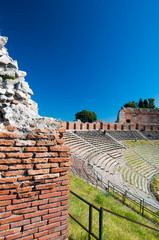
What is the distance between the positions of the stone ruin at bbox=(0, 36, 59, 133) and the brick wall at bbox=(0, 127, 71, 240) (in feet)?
0.64

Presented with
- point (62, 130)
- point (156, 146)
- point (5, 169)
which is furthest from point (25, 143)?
point (156, 146)

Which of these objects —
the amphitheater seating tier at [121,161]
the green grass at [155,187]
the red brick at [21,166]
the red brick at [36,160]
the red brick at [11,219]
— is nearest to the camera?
the red brick at [11,219]

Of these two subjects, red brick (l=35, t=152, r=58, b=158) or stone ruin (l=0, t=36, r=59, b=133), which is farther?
stone ruin (l=0, t=36, r=59, b=133)

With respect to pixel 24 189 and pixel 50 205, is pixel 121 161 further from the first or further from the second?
pixel 24 189

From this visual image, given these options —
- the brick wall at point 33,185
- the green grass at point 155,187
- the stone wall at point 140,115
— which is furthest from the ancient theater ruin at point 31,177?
the stone wall at point 140,115

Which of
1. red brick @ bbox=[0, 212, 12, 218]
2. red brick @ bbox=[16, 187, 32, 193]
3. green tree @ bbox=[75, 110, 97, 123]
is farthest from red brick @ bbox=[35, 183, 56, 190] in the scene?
green tree @ bbox=[75, 110, 97, 123]

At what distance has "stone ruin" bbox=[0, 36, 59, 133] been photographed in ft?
7.79

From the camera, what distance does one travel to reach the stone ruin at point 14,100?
93.4 inches

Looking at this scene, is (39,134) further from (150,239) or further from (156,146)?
(156,146)

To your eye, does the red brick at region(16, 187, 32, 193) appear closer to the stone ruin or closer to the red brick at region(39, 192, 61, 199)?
the red brick at region(39, 192, 61, 199)

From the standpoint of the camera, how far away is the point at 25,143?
2.18 m

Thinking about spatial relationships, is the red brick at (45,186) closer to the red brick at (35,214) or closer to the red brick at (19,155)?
the red brick at (35,214)

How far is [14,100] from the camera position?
9.27 ft

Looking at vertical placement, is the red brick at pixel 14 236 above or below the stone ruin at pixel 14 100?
below
